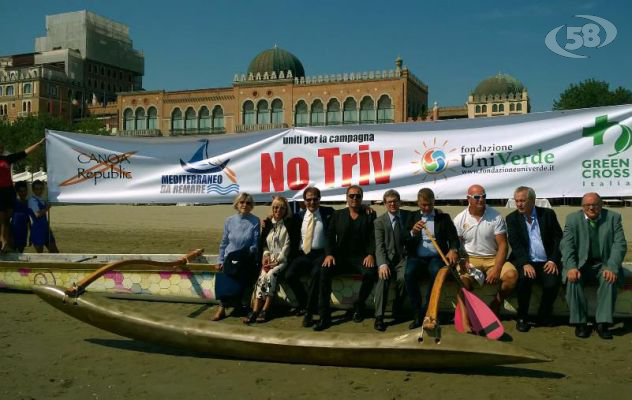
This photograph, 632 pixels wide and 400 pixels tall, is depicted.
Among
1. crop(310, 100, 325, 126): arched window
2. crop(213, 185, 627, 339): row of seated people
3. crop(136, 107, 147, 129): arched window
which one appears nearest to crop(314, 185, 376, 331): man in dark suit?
crop(213, 185, 627, 339): row of seated people

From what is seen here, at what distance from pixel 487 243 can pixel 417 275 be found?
883 mm

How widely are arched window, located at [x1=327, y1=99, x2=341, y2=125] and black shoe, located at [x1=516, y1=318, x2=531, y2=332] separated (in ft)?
178

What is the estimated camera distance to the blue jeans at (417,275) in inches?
226

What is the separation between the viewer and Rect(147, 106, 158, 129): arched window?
2594 inches

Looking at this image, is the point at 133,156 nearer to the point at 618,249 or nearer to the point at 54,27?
the point at 618,249

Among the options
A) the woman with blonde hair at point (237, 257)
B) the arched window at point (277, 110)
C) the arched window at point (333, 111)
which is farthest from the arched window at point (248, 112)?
the woman with blonde hair at point (237, 257)

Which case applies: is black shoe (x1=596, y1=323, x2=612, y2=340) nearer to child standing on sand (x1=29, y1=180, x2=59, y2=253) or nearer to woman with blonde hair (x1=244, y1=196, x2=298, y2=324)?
woman with blonde hair (x1=244, y1=196, x2=298, y2=324)

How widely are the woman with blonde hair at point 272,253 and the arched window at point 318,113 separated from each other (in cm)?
5405

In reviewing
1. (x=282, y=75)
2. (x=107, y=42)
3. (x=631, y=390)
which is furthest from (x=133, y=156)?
(x=107, y=42)

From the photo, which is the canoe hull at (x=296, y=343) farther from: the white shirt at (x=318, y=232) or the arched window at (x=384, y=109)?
the arched window at (x=384, y=109)

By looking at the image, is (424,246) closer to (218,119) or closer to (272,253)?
(272,253)

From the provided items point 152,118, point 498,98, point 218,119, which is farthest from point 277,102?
point 498,98

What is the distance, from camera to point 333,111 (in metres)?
59.4

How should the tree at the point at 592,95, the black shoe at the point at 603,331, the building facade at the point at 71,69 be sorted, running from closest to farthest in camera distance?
the black shoe at the point at 603,331, the tree at the point at 592,95, the building facade at the point at 71,69
